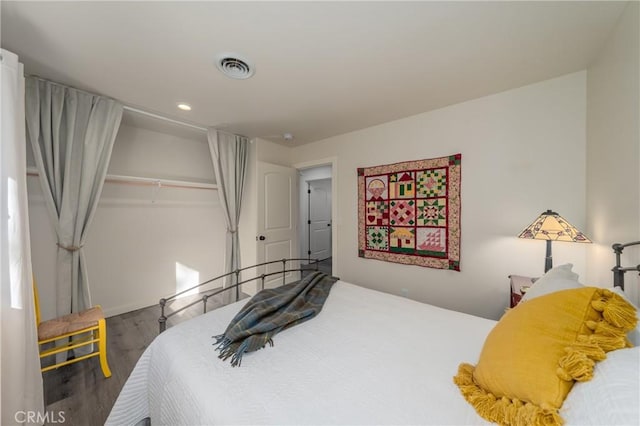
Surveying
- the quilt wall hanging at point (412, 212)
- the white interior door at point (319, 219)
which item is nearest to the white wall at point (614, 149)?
the quilt wall hanging at point (412, 212)

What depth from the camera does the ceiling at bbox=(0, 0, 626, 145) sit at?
1239 mm

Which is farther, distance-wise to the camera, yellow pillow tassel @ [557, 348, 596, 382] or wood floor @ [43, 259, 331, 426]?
wood floor @ [43, 259, 331, 426]

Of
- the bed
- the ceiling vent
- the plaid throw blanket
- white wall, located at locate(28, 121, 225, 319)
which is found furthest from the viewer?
white wall, located at locate(28, 121, 225, 319)

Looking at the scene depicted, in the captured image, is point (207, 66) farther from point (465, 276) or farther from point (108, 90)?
point (465, 276)

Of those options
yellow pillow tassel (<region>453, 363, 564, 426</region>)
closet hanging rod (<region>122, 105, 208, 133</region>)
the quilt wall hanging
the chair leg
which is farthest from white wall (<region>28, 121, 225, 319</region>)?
yellow pillow tassel (<region>453, 363, 564, 426</region>)

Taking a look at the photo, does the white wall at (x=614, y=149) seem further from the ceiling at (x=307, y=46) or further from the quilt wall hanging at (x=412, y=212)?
the quilt wall hanging at (x=412, y=212)

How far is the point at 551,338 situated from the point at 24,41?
3.13m

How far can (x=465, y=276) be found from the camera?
2299 millimetres

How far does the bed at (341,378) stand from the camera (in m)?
0.63

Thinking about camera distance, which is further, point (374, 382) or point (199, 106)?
point (199, 106)

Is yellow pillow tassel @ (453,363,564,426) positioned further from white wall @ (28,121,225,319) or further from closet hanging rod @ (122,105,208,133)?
white wall @ (28,121,225,319)

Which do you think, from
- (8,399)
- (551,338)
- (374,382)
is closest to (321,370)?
(374,382)

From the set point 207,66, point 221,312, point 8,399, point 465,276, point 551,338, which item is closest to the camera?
point 551,338

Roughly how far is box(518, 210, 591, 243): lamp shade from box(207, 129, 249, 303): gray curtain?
3.14m
